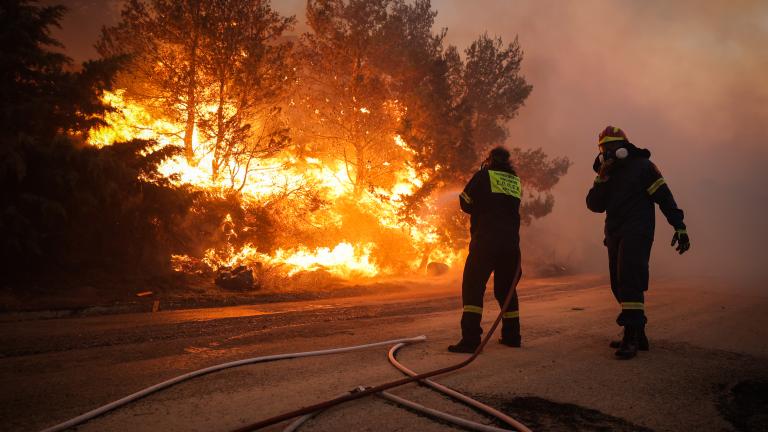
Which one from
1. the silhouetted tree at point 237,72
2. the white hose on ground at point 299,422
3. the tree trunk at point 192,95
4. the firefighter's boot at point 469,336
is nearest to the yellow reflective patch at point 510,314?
the firefighter's boot at point 469,336

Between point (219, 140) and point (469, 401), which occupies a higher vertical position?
point (219, 140)

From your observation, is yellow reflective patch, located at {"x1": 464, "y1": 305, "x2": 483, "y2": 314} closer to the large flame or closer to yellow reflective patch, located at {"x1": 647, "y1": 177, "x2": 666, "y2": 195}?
yellow reflective patch, located at {"x1": 647, "y1": 177, "x2": 666, "y2": 195}

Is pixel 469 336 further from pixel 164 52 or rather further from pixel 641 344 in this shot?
pixel 164 52

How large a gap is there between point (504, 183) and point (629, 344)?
1816 mm

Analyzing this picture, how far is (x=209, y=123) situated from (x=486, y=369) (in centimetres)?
1433

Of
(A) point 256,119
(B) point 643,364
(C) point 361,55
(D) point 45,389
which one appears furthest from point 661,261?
(D) point 45,389

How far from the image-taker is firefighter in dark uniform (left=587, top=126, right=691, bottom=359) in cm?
388

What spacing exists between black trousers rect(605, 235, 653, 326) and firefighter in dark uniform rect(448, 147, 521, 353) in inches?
37.8

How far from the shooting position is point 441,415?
7.47ft

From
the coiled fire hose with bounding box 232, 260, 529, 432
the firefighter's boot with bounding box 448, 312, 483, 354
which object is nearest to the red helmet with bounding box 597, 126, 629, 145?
the firefighter's boot with bounding box 448, 312, 483, 354

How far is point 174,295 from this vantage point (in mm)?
8656

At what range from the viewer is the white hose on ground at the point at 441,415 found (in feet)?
6.95

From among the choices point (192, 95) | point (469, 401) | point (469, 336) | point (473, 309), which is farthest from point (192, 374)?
point (192, 95)

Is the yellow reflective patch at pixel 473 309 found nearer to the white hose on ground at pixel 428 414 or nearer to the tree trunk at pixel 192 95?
the white hose on ground at pixel 428 414
